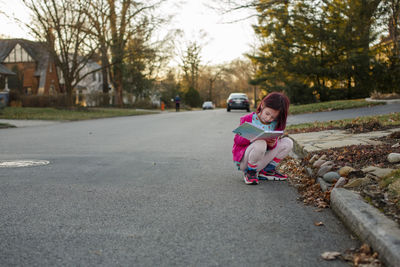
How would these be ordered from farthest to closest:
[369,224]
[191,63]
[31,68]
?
[191,63] → [31,68] → [369,224]

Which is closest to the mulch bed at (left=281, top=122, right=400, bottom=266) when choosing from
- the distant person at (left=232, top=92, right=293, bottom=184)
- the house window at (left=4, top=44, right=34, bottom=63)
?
the distant person at (left=232, top=92, right=293, bottom=184)

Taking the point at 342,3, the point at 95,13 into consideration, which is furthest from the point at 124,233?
the point at 95,13

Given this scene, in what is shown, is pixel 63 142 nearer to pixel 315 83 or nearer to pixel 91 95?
pixel 315 83

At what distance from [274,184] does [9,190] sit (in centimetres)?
311

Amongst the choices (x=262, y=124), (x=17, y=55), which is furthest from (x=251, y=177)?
(x=17, y=55)

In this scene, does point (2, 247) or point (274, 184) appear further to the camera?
point (274, 184)

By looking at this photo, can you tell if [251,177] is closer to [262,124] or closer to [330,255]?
[262,124]

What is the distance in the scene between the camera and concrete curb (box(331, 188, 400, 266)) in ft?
8.04

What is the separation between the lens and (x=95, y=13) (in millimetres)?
→ 26188

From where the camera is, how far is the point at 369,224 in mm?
2865

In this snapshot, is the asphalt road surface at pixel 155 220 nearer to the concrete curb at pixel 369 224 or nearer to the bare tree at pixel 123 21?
the concrete curb at pixel 369 224

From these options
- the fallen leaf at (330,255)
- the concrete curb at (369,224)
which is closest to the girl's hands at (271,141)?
the concrete curb at (369,224)

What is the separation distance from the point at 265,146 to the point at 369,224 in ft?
7.26

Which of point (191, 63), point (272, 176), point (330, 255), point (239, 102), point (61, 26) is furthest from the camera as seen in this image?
point (191, 63)
